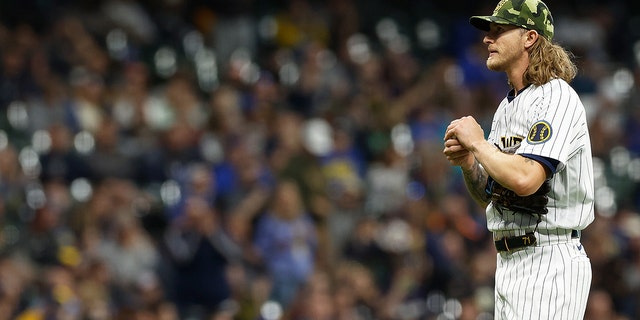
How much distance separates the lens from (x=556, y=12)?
13.7 metres

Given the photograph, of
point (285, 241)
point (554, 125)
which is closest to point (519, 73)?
point (554, 125)

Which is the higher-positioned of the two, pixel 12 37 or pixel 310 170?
pixel 12 37

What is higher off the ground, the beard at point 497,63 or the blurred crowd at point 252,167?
the beard at point 497,63

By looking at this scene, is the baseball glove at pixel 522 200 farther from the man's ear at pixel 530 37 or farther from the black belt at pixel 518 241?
the man's ear at pixel 530 37

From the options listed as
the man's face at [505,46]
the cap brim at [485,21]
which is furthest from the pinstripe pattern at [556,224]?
the cap brim at [485,21]

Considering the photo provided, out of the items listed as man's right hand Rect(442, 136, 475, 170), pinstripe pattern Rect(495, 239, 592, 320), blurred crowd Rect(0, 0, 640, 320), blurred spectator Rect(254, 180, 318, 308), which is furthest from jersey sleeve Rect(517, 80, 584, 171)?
blurred spectator Rect(254, 180, 318, 308)

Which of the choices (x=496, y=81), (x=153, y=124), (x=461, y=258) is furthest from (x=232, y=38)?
(x=461, y=258)

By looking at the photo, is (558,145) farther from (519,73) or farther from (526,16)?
(526,16)

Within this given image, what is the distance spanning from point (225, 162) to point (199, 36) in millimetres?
2504

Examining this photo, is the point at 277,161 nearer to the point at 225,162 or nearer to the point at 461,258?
the point at 225,162

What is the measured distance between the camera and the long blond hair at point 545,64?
4457 millimetres

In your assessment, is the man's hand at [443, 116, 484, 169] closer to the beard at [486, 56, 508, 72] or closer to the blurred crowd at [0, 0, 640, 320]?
the beard at [486, 56, 508, 72]

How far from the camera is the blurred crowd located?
9234 millimetres

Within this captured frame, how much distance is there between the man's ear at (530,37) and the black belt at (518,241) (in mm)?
778
